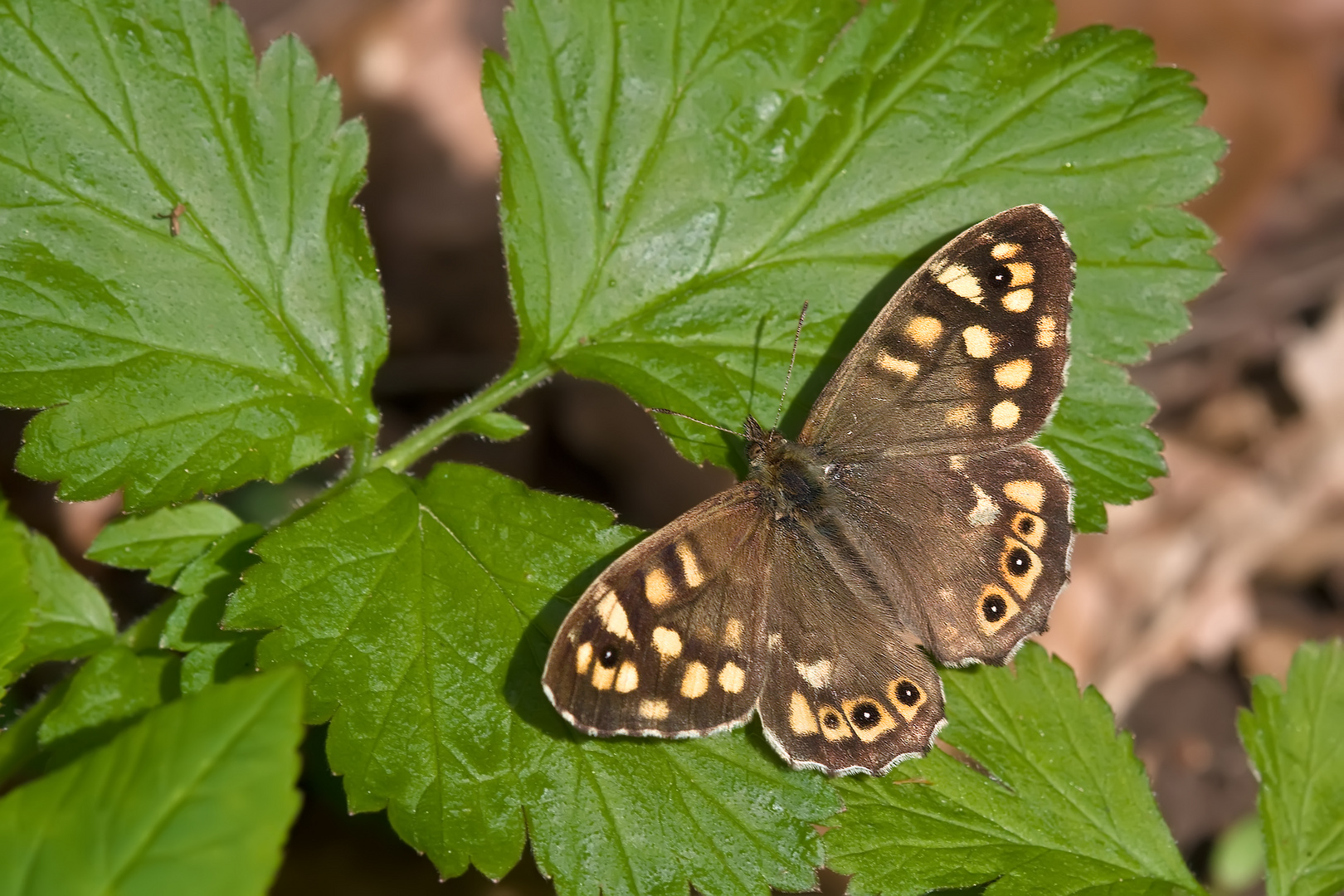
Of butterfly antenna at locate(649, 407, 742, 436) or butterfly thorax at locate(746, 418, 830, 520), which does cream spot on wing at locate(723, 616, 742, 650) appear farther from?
butterfly antenna at locate(649, 407, 742, 436)

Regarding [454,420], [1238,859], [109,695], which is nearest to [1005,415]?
[454,420]

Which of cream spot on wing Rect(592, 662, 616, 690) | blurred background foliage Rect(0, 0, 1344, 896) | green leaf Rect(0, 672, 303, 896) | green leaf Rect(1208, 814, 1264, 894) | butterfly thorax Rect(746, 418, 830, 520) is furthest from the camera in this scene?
blurred background foliage Rect(0, 0, 1344, 896)

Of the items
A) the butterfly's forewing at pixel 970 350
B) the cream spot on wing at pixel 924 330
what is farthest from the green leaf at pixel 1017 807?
the cream spot on wing at pixel 924 330

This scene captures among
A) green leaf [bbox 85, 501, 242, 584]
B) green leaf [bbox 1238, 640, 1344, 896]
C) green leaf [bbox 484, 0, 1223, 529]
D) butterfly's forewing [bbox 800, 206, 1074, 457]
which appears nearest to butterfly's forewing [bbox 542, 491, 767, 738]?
green leaf [bbox 484, 0, 1223, 529]

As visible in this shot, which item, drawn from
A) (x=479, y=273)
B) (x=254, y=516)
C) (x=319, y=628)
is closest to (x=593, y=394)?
(x=479, y=273)

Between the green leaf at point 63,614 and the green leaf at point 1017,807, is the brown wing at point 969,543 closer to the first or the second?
the green leaf at point 1017,807

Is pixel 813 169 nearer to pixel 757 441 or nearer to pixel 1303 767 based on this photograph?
pixel 757 441
